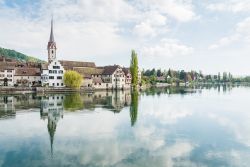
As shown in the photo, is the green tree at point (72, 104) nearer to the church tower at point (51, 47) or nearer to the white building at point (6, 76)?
the white building at point (6, 76)

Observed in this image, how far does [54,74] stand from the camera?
8175 centimetres

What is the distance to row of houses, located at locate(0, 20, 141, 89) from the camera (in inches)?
3177

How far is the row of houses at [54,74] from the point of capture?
80.7m

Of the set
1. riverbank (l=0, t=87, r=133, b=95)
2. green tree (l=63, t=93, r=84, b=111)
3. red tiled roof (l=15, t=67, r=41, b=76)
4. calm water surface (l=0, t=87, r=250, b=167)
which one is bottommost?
calm water surface (l=0, t=87, r=250, b=167)

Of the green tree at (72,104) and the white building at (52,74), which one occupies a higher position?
the white building at (52,74)

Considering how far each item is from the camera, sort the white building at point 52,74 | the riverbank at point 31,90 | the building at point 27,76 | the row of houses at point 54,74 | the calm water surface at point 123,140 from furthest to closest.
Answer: the building at point 27,76, the white building at point 52,74, the row of houses at point 54,74, the riverbank at point 31,90, the calm water surface at point 123,140

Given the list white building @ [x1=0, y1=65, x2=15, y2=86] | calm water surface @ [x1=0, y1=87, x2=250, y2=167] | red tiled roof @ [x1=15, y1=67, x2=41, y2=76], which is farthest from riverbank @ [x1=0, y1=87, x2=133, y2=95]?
calm water surface @ [x1=0, y1=87, x2=250, y2=167]

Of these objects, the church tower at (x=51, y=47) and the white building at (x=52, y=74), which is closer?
the white building at (x=52, y=74)

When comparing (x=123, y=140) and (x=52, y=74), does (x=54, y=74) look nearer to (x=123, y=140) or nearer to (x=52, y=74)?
(x=52, y=74)

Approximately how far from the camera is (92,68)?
4213 inches

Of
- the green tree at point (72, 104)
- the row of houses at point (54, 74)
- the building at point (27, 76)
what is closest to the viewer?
the green tree at point (72, 104)

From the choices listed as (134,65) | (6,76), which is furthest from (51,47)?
(134,65)

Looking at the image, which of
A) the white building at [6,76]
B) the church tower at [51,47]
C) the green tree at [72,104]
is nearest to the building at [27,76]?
the white building at [6,76]

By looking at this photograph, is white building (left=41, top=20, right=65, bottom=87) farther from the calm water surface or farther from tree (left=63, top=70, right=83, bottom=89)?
the calm water surface
